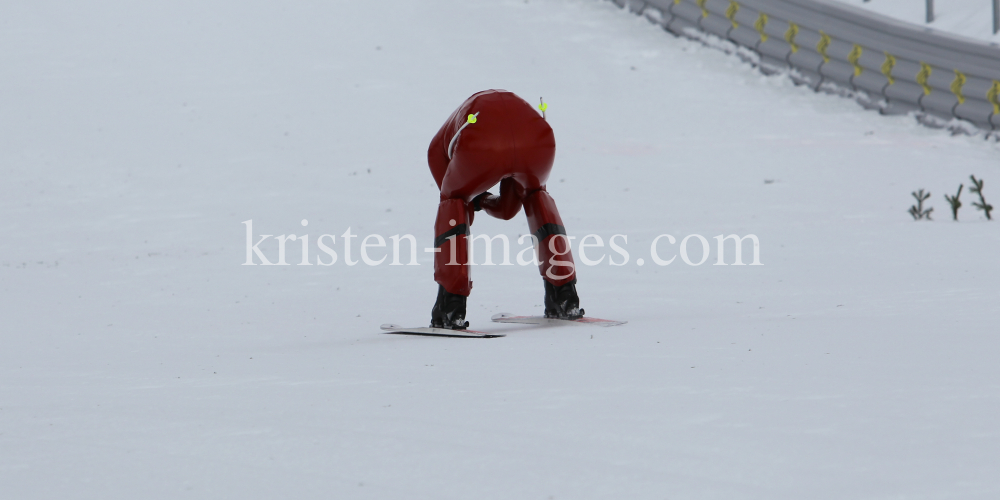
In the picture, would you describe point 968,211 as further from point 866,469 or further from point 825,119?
point 866,469

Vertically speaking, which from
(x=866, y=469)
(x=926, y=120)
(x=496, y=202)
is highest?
(x=926, y=120)

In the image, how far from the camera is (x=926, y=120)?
12773 millimetres

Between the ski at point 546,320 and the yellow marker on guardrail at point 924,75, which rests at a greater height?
the yellow marker on guardrail at point 924,75

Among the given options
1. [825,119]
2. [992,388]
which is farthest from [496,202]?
Answer: [825,119]

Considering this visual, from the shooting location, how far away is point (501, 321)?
16.3 ft

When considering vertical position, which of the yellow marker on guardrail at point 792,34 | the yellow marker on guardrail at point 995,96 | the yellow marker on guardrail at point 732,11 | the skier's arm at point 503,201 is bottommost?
the skier's arm at point 503,201

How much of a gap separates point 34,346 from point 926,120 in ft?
37.6

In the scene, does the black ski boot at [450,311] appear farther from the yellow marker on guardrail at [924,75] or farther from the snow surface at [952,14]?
the snow surface at [952,14]

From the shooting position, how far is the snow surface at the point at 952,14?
13.0 meters

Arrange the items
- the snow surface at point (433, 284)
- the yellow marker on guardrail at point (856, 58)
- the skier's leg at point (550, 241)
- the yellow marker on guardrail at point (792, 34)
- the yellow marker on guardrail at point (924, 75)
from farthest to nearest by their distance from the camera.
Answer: the yellow marker on guardrail at point (792, 34)
the yellow marker on guardrail at point (856, 58)
the yellow marker on guardrail at point (924, 75)
the skier's leg at point (550, 241)
the snow surface at point (433, 284)

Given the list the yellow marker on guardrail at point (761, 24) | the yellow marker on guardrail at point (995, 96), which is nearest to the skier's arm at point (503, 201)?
the yellow marker on guardrail at point (995, 96)

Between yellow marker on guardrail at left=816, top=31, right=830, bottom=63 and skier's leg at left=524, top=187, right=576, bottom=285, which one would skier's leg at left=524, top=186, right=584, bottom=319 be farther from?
yellow marker on guardrail at left=816, top=31, right=830, bottom=63

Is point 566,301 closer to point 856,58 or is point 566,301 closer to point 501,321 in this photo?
point 501,321

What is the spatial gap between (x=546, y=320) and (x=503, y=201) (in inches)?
24.6
